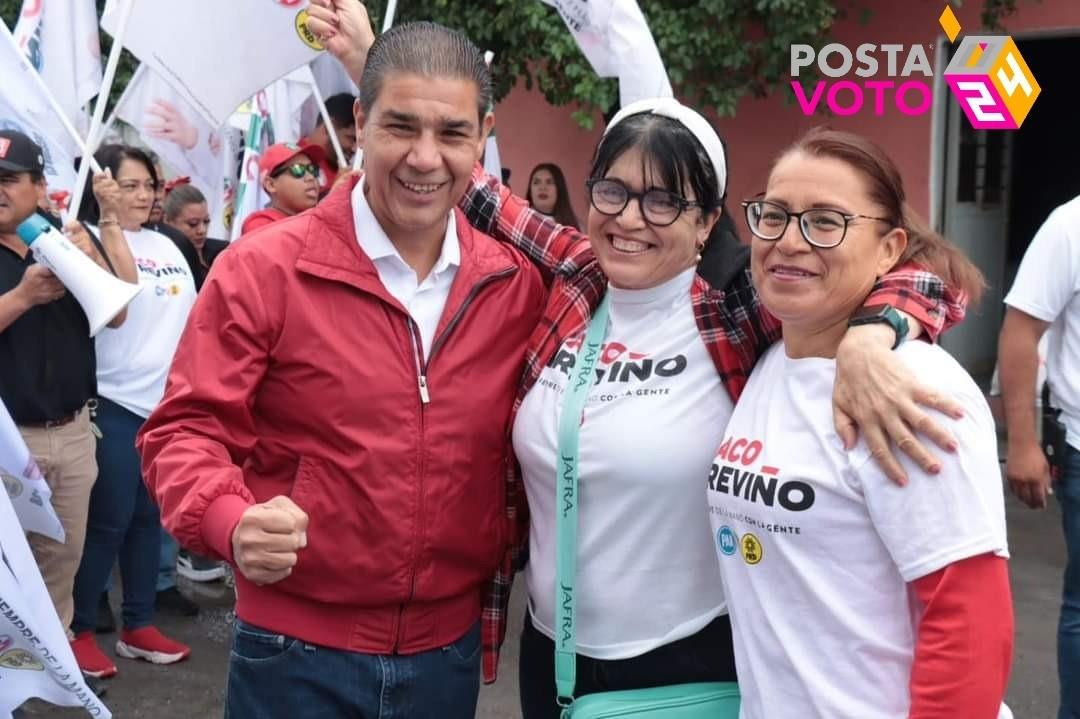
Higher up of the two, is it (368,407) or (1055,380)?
(368,407)

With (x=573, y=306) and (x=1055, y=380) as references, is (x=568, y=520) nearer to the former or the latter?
(x=573, y=306)

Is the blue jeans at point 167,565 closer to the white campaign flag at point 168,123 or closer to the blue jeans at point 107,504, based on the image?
the blue jeans at point 107,504

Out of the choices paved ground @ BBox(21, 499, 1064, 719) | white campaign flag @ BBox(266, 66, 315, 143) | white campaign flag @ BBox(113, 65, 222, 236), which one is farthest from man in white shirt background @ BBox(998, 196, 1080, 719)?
white campaign flag @ BBox(266, 66, 315, 143)

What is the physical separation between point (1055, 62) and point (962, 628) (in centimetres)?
1189

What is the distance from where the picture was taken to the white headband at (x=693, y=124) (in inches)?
87.4

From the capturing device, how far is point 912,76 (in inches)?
373

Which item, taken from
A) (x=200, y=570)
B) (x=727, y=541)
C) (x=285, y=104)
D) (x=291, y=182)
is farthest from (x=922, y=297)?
(x=285, y=104)

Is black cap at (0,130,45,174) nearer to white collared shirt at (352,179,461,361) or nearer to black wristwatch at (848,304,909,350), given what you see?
white collared shirt at (352,179,461,361)

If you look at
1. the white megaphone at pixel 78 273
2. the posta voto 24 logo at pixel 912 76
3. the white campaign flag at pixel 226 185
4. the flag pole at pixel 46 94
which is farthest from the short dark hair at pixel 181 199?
the posta voto 24 logo at pixel 912 76

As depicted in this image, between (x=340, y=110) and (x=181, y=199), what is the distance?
44.7 inches

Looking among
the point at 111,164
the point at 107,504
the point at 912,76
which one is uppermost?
the point at 912,76

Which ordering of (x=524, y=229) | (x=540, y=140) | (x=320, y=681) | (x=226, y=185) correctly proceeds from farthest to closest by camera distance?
(x=540, y=140), (x=226, y=185), (x=524, y=229), (x=320, y=681)

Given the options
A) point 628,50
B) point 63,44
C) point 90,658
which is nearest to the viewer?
point 628,50

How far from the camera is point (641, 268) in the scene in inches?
87.4
